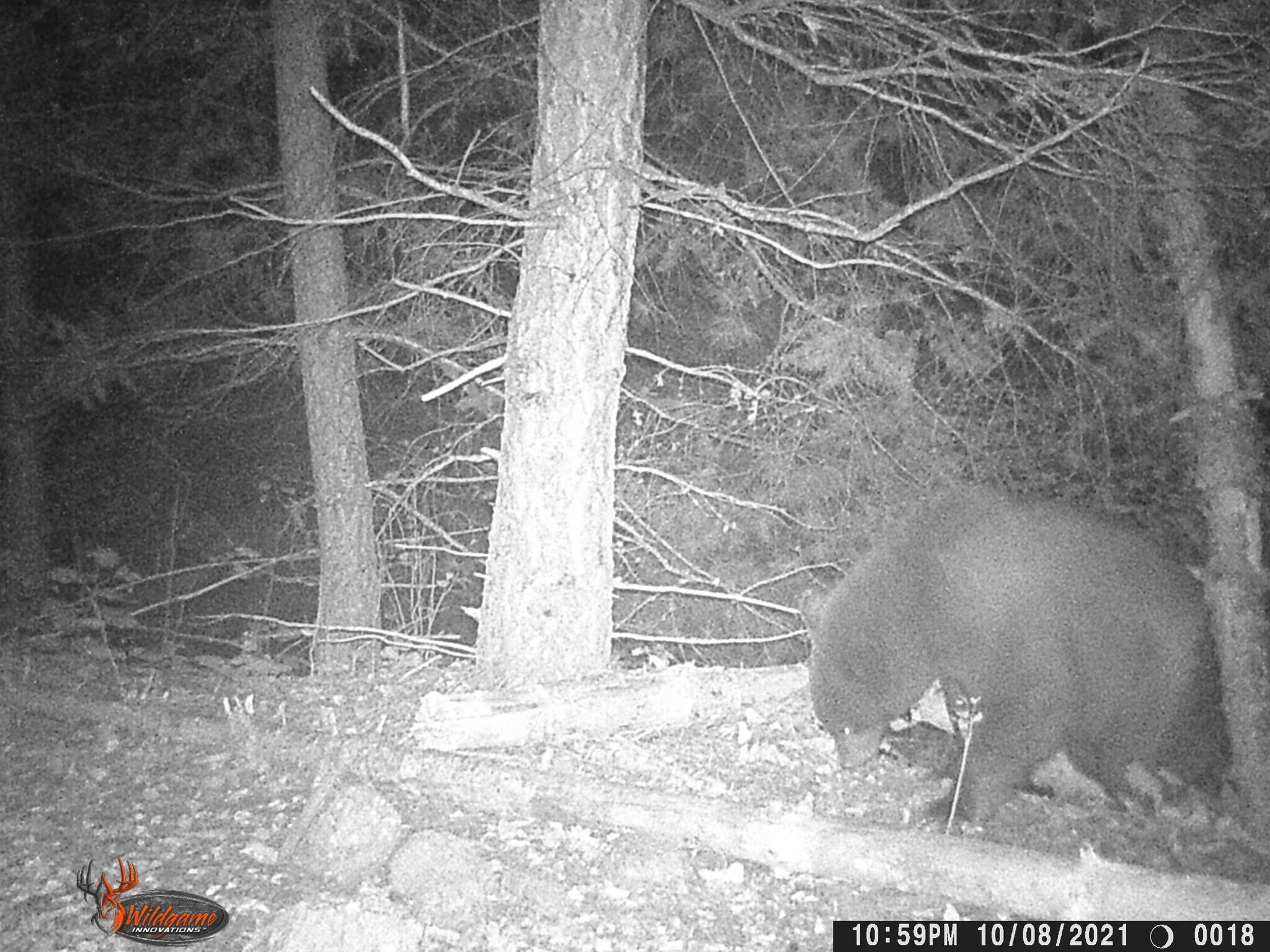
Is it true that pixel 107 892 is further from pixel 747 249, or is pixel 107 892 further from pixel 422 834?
pixel 747 249

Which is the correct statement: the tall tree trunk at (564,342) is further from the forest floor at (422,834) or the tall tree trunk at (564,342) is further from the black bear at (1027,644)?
the black bear at (1027,644)

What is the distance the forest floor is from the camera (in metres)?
3.80

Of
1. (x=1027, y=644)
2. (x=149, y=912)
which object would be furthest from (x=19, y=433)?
(x=1027, y=644)

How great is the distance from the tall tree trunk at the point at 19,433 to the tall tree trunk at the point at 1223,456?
13125 mm

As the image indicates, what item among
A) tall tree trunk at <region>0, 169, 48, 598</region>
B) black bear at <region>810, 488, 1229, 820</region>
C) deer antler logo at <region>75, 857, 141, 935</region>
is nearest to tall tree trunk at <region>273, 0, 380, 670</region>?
deer antler logo at <region>75, 857, 141, 935</region>

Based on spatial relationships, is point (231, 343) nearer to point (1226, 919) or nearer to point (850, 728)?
point (850, 728)

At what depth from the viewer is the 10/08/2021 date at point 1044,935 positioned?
11.6ft

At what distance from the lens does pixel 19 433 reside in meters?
14.4

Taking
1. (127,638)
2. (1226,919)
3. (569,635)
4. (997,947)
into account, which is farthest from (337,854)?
(127,638)

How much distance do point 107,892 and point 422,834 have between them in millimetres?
1263

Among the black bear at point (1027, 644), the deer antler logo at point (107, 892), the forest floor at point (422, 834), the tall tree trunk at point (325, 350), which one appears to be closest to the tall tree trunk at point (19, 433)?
the tall tree trunk at point (325, 350)

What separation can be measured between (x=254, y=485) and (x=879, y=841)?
14577 mm

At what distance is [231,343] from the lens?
852cm

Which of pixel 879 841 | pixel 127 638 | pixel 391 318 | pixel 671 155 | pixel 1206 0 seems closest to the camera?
pixel 879 841
